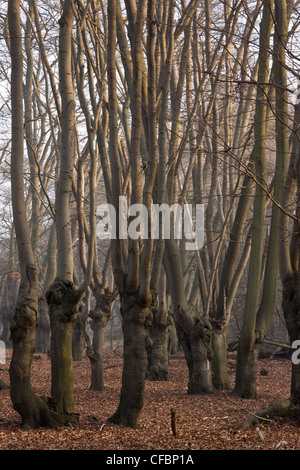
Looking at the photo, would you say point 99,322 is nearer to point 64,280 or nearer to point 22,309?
point 64,280

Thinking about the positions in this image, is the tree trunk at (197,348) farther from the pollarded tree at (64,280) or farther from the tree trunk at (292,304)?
the pollarded tree at (64,280)

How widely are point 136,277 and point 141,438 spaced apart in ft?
5.89

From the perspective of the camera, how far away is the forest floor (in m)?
5.55

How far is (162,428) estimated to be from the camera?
22.0ft

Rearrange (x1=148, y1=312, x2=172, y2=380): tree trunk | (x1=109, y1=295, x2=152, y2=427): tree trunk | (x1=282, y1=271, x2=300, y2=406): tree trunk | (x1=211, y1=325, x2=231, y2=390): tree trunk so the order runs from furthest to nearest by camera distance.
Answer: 1. (x1=148, y1=312, x2=172, y2=380): tree trunk
2. (x1=211, y1=325, x2=231, y2=390): tree trunk
3. (x1=282, y1=271, x2=300, y2=406): tree trunk
4. (x1=109, y1=295, x2=152, y2=427): tree trunk

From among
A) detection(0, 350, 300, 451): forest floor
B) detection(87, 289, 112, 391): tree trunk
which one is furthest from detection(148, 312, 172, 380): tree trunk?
detection(87, 289, 112, 391): tree trunk

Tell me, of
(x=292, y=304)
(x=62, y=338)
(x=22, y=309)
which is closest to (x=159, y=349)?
(x=292, y=304)

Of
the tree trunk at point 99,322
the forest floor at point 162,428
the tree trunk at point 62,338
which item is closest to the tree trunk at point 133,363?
the forest floor at point 162,428

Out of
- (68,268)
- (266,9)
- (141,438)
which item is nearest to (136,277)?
(68,268)

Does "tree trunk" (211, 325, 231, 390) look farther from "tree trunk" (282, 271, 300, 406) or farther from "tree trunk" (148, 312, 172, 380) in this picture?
"tree trunk" (282, 271, 300, 406)

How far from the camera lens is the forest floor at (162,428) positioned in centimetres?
555

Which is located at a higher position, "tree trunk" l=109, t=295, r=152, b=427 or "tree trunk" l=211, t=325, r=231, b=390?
"tree trunk" l=109, t=295, r=152, b=427
